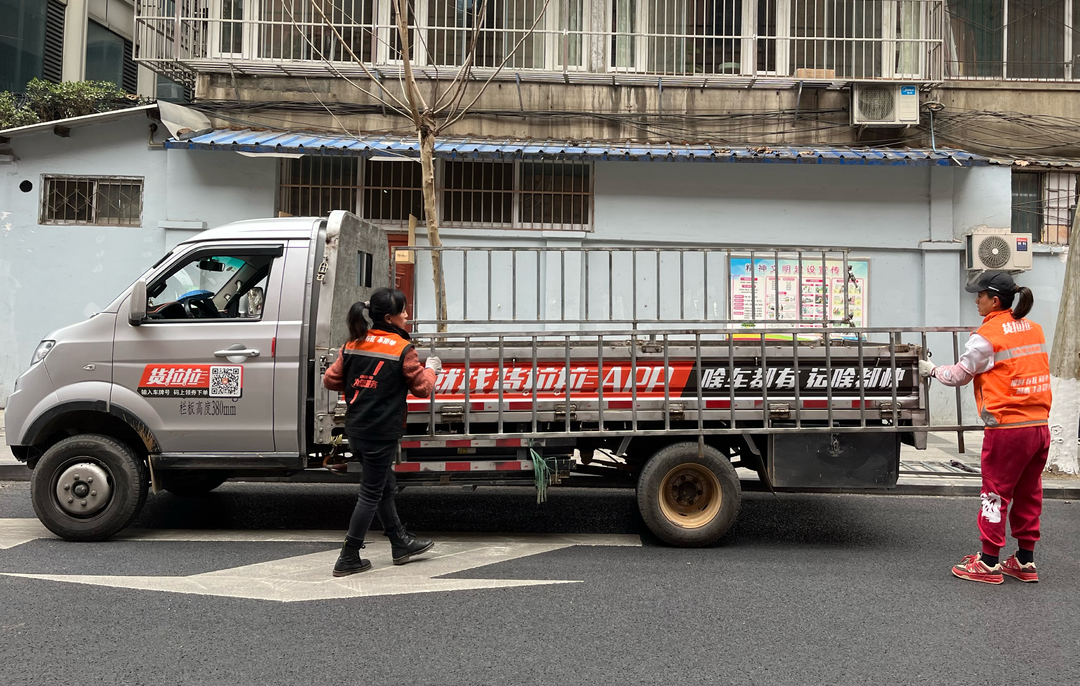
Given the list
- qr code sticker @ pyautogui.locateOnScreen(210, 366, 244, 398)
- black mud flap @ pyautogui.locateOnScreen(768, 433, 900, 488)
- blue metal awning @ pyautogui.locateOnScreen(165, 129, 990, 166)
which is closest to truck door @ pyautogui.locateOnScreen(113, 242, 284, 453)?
qr code sticker @ pyautogui.locateOnScreen(210, 366, 244, 398)

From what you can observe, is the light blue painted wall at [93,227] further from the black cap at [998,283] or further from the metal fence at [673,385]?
the black cap at [998,283]

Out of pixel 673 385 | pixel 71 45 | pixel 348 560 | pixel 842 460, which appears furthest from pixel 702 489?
pixel 71 45

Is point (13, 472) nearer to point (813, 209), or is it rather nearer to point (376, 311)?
point (376, 311)

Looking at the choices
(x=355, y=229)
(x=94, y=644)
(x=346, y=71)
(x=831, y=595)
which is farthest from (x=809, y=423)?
(x=346, y=71)

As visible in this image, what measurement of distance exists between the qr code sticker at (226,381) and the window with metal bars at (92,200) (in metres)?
7.14

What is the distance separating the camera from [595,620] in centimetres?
412

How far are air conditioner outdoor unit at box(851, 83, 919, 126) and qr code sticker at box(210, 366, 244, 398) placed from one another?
951 cm

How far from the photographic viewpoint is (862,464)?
5.45 meters

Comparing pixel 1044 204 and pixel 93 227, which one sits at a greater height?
pixel 1044 204

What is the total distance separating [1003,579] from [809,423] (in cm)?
143

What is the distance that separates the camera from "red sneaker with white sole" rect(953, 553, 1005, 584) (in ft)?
15.9

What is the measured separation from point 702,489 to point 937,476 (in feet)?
12.6

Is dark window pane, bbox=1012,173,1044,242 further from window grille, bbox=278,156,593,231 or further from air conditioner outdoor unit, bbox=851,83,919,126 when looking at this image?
window grille, bbox=278,156,593,231

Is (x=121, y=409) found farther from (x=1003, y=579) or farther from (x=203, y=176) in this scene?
(x=203, y=176)
